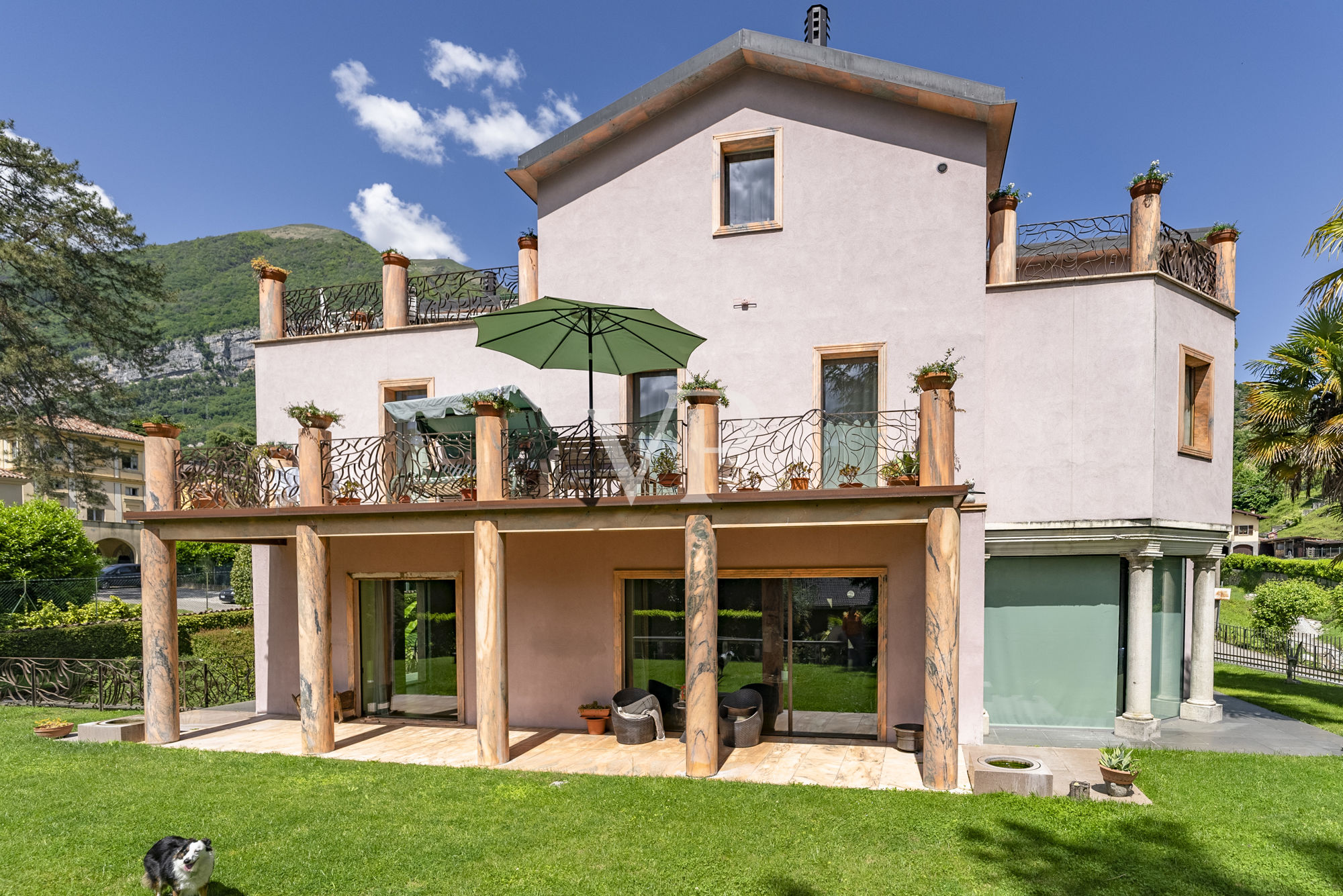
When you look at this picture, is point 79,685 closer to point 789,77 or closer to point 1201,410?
point 789,77

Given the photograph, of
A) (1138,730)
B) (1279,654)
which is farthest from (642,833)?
(1279,654)

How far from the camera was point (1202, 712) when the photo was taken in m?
12.1

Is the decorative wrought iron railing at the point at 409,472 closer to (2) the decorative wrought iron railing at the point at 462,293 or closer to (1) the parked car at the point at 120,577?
(2) the decorative wrought iron railing at the point at 462,293

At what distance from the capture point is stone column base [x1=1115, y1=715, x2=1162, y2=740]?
10.8m

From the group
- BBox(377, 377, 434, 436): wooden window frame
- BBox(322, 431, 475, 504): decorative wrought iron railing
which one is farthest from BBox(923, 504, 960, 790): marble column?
BBox(377, 377, 434, 436): wooden window frame

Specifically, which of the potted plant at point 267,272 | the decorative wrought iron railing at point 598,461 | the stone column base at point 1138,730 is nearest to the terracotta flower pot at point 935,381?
the decorative wrought iron railing at point 598,461

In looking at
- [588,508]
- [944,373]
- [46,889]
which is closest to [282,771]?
[46,889]

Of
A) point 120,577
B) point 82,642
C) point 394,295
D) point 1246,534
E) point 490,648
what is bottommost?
point 1246,534

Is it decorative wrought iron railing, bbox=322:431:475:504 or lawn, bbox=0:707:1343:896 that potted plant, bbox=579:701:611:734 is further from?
decorative wrought iron railing, bbox=322:431:475:504

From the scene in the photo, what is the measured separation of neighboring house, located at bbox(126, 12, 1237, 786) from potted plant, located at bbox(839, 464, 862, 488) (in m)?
0.11

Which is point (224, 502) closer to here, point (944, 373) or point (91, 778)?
point (91, 778)

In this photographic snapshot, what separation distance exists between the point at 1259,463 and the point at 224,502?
16239 millimetres

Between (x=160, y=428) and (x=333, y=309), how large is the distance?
3.74 m

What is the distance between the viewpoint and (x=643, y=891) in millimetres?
6023
